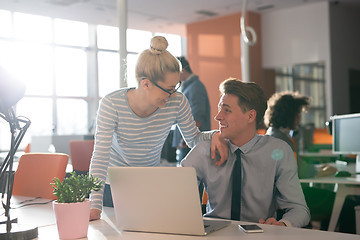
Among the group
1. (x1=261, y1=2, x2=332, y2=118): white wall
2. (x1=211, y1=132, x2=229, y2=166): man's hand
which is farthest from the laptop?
(x1=261, y1=2, x2=332, y2=118): white wall

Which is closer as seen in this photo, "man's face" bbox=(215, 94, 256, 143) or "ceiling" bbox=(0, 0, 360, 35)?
"man's face" bbox=(215, 94, 256, 143)

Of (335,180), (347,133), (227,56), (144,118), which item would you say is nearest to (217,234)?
(144,118)

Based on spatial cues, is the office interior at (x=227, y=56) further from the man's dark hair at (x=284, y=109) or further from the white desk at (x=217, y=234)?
the white desk at (x=217, y=234)

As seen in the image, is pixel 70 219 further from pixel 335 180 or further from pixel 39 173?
pixel 335 180

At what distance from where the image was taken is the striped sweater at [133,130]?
171 cm

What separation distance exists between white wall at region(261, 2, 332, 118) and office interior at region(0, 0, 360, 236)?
0.02 metres

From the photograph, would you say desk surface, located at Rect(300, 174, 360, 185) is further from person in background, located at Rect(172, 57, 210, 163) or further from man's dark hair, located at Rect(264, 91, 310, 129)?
person in background, located at Rect(172, 57, 210, 163)

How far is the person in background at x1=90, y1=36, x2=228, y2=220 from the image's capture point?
170 centimetres

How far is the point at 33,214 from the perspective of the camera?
5.67 feet

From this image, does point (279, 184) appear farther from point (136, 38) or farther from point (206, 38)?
point (136, 38)

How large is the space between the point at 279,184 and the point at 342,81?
24.5 feet

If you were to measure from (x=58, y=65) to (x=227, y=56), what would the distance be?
374 centimetres

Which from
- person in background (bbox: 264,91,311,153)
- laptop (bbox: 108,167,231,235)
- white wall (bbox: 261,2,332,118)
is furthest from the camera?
white wall (bbox: 261,2,332,118)

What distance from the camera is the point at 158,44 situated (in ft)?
5.61
